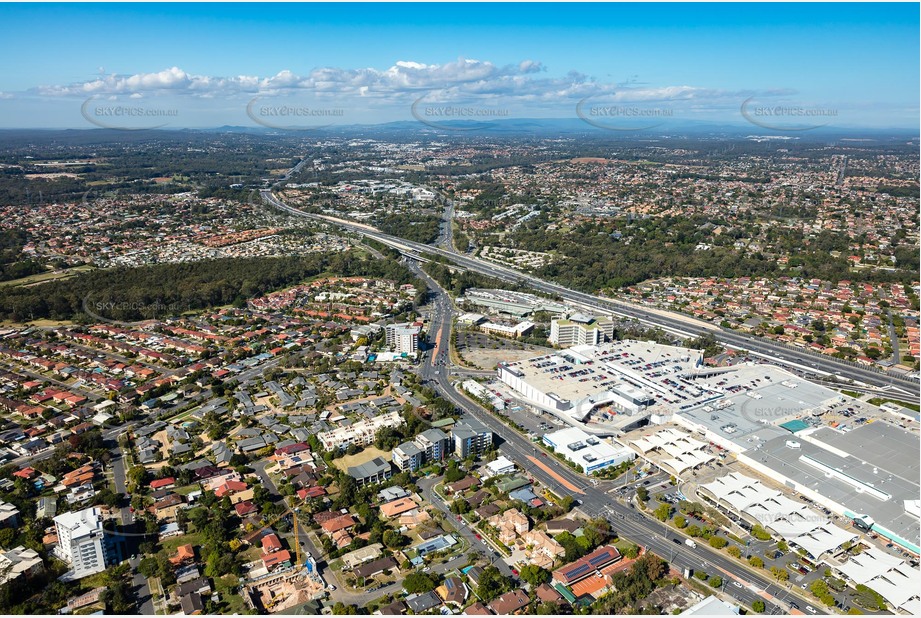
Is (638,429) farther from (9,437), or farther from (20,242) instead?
(20,242)

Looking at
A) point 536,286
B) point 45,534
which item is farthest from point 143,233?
point 45,534

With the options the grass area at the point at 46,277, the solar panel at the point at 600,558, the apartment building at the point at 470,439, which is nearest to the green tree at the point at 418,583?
the solar panel at the point at 600,558

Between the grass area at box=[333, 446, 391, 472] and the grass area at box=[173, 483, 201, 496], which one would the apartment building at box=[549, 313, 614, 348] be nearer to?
the grass area at box=[333, 446, 391, 472]

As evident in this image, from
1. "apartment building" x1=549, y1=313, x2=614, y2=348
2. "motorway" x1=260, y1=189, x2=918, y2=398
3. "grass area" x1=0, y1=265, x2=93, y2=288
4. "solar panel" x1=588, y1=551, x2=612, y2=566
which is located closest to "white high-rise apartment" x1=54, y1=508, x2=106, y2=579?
"solar panel" x1=588, y1=551, x2=612, y2=566

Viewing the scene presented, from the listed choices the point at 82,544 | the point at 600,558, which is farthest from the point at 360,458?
the point at 600,558

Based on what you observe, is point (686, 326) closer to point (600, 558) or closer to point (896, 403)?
point (896, 403)
